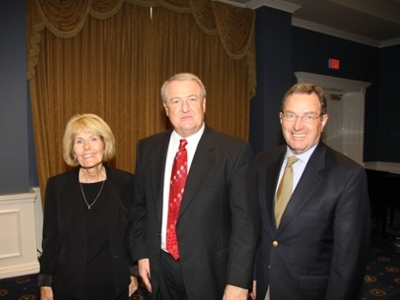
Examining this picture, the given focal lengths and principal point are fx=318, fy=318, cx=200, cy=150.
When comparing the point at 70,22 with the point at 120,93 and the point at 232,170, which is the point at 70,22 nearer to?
the point at 120,93

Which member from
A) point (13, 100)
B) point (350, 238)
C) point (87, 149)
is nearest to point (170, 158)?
point (87, 149)

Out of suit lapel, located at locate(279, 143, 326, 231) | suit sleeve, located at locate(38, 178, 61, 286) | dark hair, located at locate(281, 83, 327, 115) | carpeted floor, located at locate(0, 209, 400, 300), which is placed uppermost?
dark hair, located at locate(281, 83, 327, 115)

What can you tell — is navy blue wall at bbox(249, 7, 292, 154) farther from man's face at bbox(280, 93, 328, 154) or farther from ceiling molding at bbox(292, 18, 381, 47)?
man's face at bbox(280, 93, 328, 154)

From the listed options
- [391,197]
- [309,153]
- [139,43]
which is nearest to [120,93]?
[139,43]

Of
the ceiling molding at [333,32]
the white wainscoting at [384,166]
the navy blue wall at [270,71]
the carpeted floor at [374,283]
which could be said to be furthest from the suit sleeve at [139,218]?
the white wainscoting at [384,166]

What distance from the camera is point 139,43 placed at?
423 cm

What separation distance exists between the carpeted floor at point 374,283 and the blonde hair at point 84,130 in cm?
171

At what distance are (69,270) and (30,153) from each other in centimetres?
252

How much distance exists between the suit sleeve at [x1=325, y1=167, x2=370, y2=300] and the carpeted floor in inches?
73.9

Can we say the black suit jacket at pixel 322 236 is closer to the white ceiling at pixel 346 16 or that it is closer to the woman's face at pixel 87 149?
the woman's face at pixel 87 149

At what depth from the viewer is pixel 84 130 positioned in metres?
1.77

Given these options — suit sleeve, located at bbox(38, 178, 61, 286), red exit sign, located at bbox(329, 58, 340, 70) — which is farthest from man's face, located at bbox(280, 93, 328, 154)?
red exit sign, located at bbox(329, 58, 340, 70)

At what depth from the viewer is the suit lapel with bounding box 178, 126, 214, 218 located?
155cm

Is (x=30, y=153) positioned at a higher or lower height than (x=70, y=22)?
lower
